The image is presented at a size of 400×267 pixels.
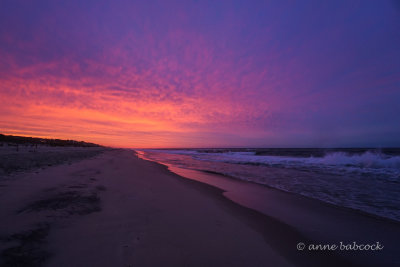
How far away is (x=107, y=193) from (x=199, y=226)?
335cm

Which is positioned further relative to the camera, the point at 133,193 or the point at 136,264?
the point at 133,193

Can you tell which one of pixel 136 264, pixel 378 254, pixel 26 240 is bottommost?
pixel 378 254

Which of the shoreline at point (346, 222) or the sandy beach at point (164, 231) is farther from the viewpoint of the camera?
the shoreline at point (346, 222)

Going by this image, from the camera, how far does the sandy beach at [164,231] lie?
7.73ft

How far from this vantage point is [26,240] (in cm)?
241

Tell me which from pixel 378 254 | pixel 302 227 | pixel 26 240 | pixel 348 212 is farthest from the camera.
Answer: pixel 348 212

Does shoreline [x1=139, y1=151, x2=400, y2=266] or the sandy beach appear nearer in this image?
the sandy beach

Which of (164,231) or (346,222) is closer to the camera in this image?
(164,231)

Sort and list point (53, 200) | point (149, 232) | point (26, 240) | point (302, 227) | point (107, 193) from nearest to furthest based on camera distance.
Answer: point (26, 240)
point (149, 232)
point (302, 227)
point (53, 200)
point (107, 193)

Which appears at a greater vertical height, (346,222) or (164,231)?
(164,231)

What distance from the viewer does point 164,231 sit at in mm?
3170

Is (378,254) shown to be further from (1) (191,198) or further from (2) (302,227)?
(1) (191,198)

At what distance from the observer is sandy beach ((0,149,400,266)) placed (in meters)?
2.36

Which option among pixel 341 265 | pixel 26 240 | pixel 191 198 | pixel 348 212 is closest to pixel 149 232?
pixel 26 240
